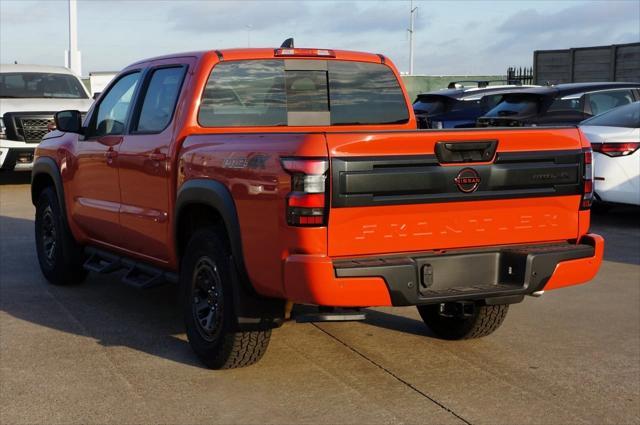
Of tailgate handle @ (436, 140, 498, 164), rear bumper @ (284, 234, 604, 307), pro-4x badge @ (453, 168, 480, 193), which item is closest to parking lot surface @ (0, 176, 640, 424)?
rear bumper @ (284, 234, 604, 307)

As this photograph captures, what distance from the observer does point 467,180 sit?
479 cm

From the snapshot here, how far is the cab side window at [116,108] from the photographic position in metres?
6.73

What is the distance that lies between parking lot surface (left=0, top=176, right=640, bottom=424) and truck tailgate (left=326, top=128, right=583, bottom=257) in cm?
83

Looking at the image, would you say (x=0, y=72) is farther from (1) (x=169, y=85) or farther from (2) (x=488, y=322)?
(2) (x=488, y=322)

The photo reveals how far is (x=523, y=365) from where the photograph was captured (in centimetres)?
553

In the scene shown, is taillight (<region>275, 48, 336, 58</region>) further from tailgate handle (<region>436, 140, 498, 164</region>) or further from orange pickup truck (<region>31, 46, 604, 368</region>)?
tailgate handle (<region>436, 140, 498, 164</region>)

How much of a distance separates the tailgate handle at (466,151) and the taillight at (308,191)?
67 cm

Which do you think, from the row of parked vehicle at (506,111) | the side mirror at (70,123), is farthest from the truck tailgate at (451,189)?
the side mirror at (70,123)

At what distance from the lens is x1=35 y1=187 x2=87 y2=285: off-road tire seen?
25.0 ft

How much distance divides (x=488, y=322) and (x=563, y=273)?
1051 millimetres

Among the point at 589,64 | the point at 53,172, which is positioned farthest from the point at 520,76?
the point at 53,172

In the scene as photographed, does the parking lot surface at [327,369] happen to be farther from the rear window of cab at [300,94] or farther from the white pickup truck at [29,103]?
the white pickup truck at [29,103]

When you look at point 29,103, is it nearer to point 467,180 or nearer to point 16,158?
point 16,158

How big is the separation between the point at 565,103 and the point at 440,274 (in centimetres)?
898
